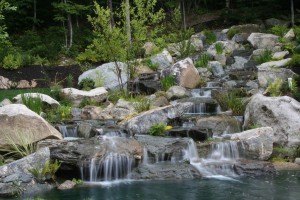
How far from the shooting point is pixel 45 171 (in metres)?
8.82

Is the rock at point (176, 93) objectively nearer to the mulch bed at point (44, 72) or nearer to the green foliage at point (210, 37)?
the mulch bed at point (44, 72)

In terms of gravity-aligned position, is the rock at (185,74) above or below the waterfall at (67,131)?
above

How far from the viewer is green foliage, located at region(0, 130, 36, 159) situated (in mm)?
9570

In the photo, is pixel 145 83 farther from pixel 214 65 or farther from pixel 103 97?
pixel 214 65

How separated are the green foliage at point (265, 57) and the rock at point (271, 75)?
10.0 feet

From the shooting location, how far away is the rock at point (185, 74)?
15977 millimetres

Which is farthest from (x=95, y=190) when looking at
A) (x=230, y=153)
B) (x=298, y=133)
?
(x=298, y=133)

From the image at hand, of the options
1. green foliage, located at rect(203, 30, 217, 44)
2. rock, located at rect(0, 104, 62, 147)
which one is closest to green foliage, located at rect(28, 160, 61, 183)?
rock, located at rect(0, 104, 62, 147)

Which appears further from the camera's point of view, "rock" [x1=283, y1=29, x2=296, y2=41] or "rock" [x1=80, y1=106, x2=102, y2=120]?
"rock" [x1=283, y1=29, x2=296, y2=41]

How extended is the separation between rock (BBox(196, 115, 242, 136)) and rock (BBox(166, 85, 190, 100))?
2993 millimetres

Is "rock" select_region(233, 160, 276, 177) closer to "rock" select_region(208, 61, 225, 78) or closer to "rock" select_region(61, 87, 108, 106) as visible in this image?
"rock" select_region(61, 87, 108, 106)

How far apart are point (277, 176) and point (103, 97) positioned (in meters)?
7.43

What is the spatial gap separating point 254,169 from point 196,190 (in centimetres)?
183

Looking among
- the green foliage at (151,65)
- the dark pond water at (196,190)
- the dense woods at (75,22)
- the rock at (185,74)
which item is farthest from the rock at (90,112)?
the dense woods at (75,22)
